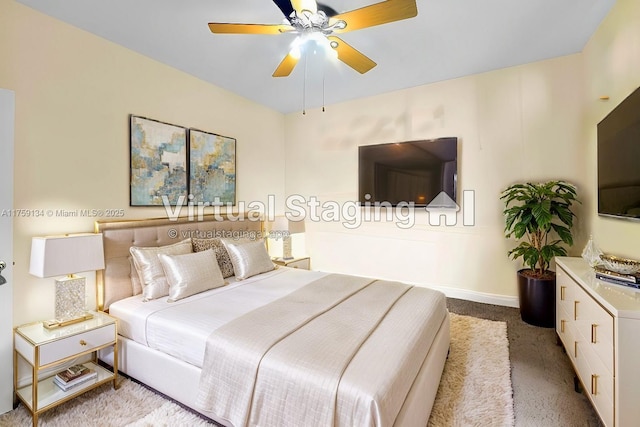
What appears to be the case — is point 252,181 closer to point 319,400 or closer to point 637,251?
point 319,400

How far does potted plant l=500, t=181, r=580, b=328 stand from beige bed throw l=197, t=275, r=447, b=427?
1.57m

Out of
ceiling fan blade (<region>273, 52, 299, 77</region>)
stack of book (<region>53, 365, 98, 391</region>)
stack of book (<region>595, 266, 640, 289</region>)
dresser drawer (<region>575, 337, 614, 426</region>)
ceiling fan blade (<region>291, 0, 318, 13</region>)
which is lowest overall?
stack of book (<region>53, 365, 98, 391</region>)

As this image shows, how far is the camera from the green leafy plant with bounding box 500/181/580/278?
285 cm

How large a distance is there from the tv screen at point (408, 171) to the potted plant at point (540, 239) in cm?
85

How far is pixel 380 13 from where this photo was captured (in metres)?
1.78

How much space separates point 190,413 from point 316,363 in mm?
1034

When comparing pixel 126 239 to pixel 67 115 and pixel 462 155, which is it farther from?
pixel 462 155

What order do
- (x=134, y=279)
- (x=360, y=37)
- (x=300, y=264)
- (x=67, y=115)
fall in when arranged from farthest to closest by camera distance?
(x=300, y=264) → (x=360, y=37) → (x=134, y=279) → (x=67, y=115)

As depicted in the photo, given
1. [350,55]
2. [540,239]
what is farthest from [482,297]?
[350,55]

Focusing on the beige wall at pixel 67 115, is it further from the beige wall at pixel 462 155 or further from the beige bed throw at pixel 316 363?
the beige wall at pixel 462 155

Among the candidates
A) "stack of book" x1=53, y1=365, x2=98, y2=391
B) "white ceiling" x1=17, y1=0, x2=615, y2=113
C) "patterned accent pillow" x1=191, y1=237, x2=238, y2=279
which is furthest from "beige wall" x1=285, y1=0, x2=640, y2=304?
"stack of book" x1=53, y1=365, x2=98, y2=391

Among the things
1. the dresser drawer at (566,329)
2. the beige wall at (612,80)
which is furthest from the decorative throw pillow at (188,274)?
the beige wall at (612,80)

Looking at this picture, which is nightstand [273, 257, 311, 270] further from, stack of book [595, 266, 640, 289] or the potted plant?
stack of book [595, 266, 640, 289]

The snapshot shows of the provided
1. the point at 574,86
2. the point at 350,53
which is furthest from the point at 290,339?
the point at 574,86
